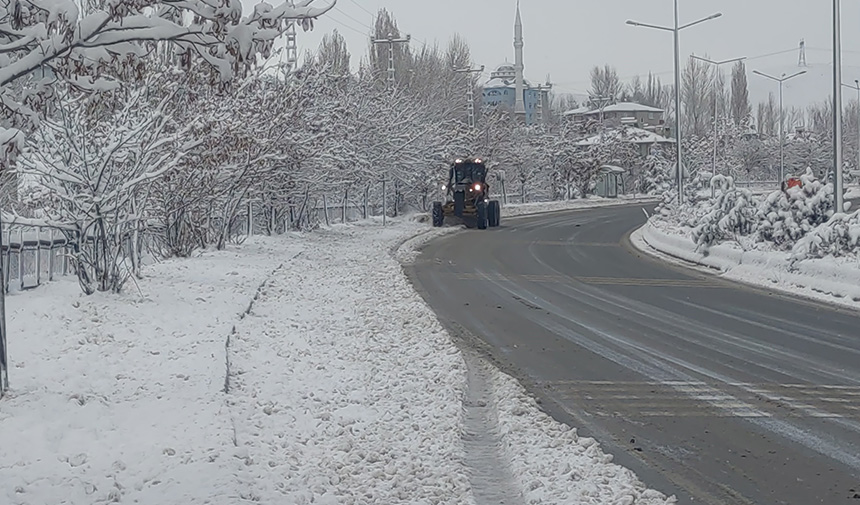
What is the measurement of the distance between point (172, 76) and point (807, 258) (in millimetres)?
12427

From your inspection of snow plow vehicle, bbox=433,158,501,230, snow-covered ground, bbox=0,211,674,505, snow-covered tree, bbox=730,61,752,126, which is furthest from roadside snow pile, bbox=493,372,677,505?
snow-covered tree, bbox=730,61,752,126

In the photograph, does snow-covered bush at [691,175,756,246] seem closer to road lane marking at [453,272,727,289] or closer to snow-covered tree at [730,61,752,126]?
road lane marking at [453,272,727,289]

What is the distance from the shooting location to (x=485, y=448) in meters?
7.88

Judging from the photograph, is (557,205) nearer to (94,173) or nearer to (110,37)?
(94,173)

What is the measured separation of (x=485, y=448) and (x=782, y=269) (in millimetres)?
13794

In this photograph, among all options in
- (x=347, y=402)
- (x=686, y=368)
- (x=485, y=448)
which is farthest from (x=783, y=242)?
(x=485, y=448)

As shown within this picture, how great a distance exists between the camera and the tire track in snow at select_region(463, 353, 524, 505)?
22.2 feet

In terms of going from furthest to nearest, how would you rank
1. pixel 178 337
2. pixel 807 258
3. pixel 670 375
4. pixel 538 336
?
1. pixel 807 258
2. pixel 538 336
3. pixel 178 337
4. pixel 670 375

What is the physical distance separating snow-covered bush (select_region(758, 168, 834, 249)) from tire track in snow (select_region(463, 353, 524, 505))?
13.3 metres

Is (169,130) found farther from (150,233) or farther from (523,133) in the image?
(523,133)

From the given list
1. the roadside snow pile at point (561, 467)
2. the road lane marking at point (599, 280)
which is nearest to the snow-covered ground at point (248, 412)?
the roadside snow pile at point (561, 467)

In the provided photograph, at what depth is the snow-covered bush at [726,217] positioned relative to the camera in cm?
2364

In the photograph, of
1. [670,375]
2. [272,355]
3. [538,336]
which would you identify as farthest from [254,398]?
[538,336]

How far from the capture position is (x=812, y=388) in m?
9.77
